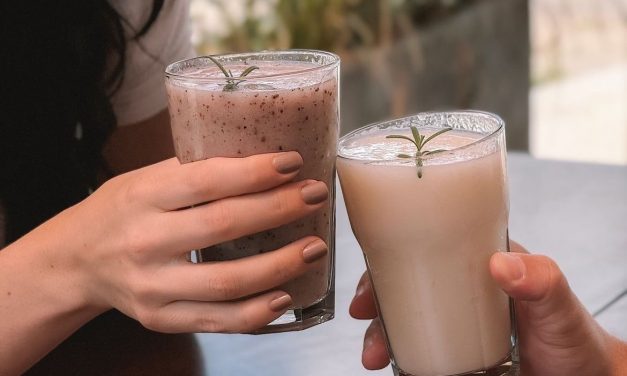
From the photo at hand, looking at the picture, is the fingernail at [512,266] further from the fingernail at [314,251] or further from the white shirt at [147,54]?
the white shirt at [147,54]

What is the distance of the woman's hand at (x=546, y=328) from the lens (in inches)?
33.0

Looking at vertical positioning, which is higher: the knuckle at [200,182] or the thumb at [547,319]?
the knuckle at [200,182]

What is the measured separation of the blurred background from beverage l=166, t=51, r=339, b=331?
2869mm

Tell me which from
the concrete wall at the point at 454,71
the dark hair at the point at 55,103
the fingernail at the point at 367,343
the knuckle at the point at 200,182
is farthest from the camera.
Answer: the concrete wall at the point at 454,71

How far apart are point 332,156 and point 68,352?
47 centimetres

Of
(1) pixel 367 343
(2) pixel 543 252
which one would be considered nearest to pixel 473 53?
(2) pixel 543 252

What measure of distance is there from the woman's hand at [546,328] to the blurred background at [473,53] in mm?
2795

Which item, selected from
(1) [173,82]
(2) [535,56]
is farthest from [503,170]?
(2) [535,56]

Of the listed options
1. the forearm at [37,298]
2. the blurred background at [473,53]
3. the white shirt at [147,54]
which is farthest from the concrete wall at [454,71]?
the forearm at [37,298]

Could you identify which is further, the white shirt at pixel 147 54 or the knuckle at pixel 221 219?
the white shirt at pixel 147 54

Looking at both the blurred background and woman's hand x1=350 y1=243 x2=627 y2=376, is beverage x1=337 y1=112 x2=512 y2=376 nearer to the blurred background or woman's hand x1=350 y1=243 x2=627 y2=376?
woman's hand x1=350 y1=243 x2=627 y2=376

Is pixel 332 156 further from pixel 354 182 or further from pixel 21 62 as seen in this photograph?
pixel 21 62

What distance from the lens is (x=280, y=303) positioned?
2.79 feet

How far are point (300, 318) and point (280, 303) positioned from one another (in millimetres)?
73
